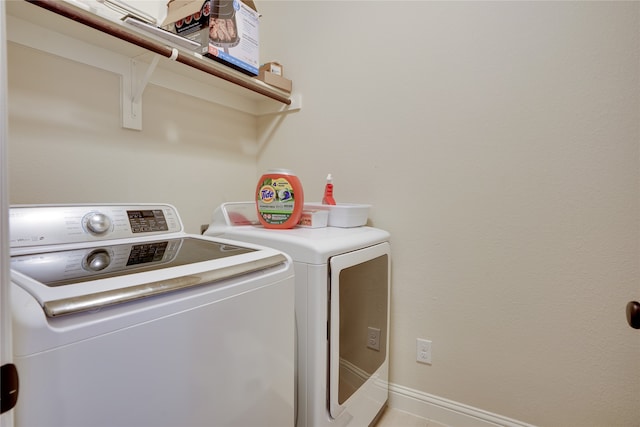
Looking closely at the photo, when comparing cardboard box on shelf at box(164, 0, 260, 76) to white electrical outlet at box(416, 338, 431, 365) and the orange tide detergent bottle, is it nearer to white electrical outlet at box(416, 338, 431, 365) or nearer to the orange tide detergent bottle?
the orange tide detergent bottle

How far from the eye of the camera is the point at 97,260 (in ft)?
2.71

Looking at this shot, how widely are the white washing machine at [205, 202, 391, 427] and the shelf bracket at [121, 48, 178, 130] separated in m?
0.57

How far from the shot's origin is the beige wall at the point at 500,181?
48.9 inches

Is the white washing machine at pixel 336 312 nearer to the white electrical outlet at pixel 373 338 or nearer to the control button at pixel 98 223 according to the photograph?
the white electrical outlet at pixel 373 338

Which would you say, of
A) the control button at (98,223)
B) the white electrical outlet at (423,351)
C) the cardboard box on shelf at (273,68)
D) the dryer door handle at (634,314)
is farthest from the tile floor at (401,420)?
the cardboard box on shelf at (273,68)

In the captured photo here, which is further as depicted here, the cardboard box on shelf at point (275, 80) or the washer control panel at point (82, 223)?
→ the cardboard box on shelf at point (275, 80)

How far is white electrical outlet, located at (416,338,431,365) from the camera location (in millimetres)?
1614

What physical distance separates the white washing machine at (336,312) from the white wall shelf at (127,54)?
25.4 inches

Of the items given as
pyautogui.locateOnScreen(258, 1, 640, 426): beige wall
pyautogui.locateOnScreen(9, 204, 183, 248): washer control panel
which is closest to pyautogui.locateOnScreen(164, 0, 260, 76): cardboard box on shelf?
pyautogui.locateOnScreen(258, 1, 640, 426): beige wall

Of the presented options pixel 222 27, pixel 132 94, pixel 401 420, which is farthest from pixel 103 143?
pixel 401 420

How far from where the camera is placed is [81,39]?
127 cm

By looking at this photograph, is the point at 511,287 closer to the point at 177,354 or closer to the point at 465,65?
the point at 465,65

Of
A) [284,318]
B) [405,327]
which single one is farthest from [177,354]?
[405,327]

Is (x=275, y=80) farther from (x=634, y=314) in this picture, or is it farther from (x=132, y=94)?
(x=634, y=314)
